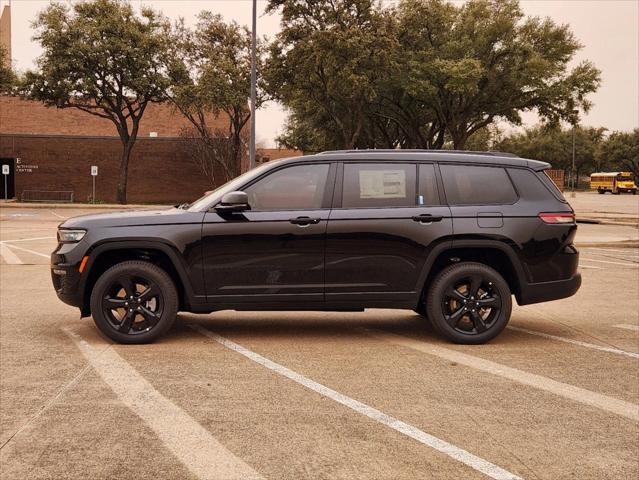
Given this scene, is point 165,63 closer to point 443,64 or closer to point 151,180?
point 151,180

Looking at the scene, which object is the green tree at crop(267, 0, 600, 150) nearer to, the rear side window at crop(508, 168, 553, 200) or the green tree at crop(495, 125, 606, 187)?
the rear side window at crop(508, 168, 553, 200)

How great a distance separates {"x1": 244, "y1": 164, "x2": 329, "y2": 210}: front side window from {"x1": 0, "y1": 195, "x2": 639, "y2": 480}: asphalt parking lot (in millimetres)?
1333

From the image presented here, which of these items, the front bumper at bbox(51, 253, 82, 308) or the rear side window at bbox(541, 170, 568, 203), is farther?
the rear side window at bbox(541, 170, 568, 203)

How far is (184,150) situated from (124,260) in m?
44.2

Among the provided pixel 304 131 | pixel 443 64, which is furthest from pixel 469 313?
pixel 304 131

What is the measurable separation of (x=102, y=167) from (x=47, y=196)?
14.1ft

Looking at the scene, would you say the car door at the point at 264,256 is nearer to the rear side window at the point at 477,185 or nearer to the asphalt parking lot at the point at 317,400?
the asphalt parking lot at the point at 317,400

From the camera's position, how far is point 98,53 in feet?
124

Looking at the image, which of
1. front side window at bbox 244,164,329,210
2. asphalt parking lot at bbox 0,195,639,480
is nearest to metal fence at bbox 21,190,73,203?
asphalt parking lot at bbox 0,195,639,480

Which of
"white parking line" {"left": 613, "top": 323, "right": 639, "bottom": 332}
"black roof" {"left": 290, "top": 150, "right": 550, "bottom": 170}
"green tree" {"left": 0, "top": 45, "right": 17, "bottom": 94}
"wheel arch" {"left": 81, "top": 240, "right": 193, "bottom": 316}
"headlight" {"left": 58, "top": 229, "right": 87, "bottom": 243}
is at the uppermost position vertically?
"green tree" {"left": 0, "top": 45, "right": 17, "bottom": 94}

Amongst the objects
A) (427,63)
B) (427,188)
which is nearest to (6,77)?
(427,63)

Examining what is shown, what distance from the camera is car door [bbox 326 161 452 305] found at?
638cm

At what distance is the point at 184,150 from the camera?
1946 inches

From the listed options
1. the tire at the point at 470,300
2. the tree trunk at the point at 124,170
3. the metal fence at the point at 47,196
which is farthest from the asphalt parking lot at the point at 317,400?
the metal fence at the point at 47,196
